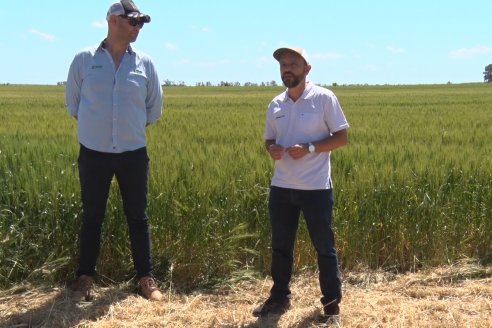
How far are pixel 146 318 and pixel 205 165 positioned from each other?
1707 millimetres

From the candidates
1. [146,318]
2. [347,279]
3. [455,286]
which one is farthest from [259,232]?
[455,286]

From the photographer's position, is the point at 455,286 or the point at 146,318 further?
the point at 455,286

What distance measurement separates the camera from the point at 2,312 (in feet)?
12.2

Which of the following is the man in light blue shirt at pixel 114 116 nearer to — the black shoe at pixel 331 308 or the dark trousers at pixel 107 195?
the dark trousers at pixel 107 195

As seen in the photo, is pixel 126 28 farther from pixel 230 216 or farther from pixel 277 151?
pixel 230 216

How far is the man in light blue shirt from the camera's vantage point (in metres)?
3.67

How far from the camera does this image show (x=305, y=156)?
340 cm

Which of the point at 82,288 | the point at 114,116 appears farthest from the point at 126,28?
the point at 82,288

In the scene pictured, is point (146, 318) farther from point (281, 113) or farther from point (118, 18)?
Answer: point (118, 18)

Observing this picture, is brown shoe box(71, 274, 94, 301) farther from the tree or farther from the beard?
the tree

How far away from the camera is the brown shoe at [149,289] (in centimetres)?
390

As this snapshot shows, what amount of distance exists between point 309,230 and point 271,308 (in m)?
0.59

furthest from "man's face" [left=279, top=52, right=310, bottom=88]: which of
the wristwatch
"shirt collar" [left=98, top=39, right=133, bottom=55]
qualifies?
"shirt collar" [left=98, top=39, right=133, bottom=55]

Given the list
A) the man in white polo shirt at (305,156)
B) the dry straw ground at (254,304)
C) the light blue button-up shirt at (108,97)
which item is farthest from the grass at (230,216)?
the man in white polo shirt at (305,156)
